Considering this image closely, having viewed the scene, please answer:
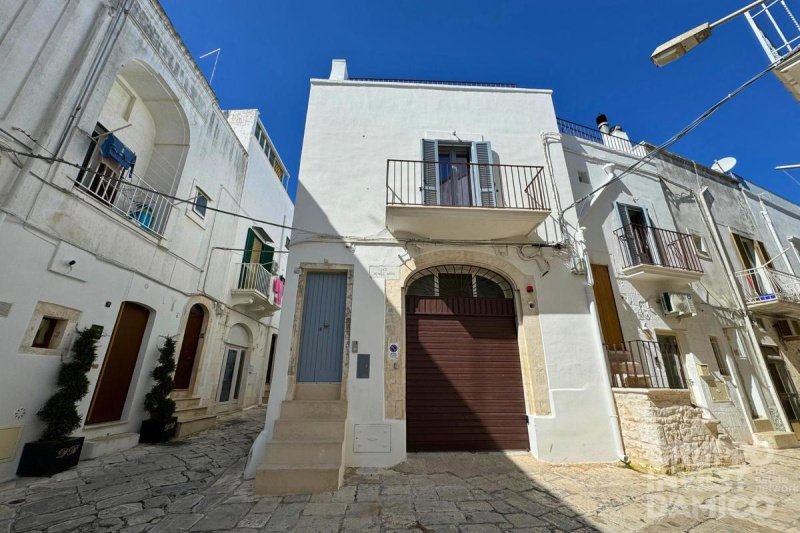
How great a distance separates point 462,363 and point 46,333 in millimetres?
7493

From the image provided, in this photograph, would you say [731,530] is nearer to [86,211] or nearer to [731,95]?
[731,95]

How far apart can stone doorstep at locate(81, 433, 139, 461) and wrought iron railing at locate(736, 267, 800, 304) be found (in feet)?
53.5

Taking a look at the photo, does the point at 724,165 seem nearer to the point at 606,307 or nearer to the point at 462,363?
the point at 606,307

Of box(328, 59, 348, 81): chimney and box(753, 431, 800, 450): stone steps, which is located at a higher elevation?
box(328, 59, 348, 81): chimney

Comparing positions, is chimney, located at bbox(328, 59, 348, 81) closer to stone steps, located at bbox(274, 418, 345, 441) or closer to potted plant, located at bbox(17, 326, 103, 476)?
potted plant, located at bbox(17, 326, 103, 476)

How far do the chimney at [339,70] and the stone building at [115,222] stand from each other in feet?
14.6

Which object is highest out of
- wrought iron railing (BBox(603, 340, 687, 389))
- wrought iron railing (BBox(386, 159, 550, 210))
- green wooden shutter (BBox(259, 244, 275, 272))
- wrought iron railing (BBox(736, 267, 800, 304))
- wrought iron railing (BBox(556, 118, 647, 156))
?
wrought iron railing (BBox(556, 118, 647, 156))

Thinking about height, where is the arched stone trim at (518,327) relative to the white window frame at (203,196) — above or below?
below

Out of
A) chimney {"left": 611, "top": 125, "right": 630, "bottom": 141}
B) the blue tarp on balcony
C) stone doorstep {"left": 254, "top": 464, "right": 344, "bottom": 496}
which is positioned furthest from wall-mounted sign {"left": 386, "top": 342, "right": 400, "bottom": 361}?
chimney {"left": 611, "top": 125, "right": 630, "bottom": 141}

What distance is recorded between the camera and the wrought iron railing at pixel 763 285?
9406 millimetres

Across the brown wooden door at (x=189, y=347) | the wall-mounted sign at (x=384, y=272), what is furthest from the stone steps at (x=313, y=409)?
the brown wooden door at (x=189, y=347)

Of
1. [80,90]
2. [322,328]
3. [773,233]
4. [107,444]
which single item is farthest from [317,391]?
[773,233]

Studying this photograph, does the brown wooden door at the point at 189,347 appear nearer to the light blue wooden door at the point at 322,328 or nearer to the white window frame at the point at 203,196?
the white window frame at the point at 203,196

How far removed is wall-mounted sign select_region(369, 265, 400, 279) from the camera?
6172mm
